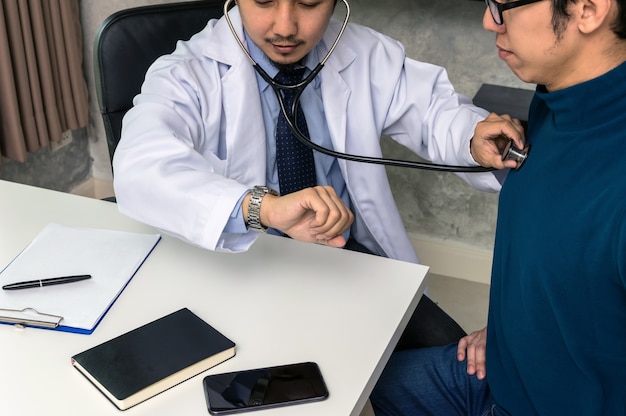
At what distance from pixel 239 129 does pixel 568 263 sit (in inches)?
27.0

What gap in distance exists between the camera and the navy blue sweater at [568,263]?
38.5 inches

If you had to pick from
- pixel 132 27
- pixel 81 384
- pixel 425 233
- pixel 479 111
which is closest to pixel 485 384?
pixel 479 111

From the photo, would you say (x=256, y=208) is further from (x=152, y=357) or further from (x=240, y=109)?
(x=240, y=109)

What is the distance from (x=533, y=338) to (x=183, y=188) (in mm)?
558

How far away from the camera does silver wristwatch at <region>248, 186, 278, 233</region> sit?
1.14 meters

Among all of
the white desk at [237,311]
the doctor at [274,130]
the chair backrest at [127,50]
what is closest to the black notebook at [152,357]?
the white desk at [237,311]

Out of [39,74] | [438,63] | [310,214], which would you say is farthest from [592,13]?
[39,74]

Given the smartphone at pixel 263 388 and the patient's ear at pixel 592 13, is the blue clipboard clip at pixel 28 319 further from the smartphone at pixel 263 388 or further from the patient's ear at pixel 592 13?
the patient's ear at pixel 592 13

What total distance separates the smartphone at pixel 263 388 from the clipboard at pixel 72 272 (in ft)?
0.72

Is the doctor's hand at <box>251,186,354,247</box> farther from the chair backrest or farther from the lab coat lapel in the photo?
the chair backrest

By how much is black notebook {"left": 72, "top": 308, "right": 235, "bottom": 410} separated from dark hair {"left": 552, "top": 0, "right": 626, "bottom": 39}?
589 mm

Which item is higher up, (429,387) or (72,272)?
(72,272)

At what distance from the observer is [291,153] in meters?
1.52

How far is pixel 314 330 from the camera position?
3.59 feet
